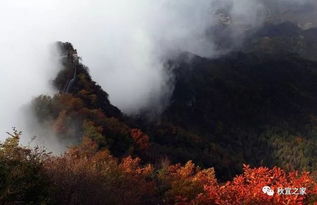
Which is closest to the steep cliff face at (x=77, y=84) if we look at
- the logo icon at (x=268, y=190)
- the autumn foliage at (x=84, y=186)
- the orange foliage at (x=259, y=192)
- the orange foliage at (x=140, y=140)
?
the orange foliage at (x=140, y=140)

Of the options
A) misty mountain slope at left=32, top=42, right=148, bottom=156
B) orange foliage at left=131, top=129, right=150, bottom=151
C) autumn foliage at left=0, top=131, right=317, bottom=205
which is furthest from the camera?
orange foliage at left=131, top=129, right=150, bottom=151

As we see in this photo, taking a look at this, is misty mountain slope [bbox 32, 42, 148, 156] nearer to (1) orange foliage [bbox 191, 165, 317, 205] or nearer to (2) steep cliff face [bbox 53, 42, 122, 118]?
(2) steep cliff face [bbox 53, 42, 122, 118]

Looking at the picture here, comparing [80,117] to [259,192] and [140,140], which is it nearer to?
[140,140]

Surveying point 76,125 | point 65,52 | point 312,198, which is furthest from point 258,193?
point 65,52

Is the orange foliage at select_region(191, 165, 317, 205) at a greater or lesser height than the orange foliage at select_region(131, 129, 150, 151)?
lesser

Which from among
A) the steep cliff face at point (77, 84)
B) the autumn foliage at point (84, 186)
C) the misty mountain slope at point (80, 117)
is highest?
the steep cliff face at point (77, 84)

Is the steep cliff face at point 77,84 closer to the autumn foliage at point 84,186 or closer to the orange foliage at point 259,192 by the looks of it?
the autumn foliage at point 84,186

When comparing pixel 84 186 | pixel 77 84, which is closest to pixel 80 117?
pixel 77 84

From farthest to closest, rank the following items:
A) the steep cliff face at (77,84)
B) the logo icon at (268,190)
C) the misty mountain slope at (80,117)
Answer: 1. the steep cliff face at (77,84)
2. the misty mountain slope at (80,117)
3. the logo icon at (268,190)

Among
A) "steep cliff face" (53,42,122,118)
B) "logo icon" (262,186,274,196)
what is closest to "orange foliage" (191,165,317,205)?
"logo icon" (262,186,274,196)

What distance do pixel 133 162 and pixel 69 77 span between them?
3425 inches

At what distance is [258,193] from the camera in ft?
135

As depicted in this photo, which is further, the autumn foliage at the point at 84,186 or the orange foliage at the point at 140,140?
the orange foliage at the point at 140,140

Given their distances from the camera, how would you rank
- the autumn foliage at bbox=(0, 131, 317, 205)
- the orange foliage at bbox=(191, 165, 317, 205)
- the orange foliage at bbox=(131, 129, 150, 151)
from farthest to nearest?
the orange foliage at bbox=(131, 129, 150, 151)
the orange foliage at bbox=(191, 165, 317, 205)
the autumn foliage at bbox=(0, 131, 317, 205)
